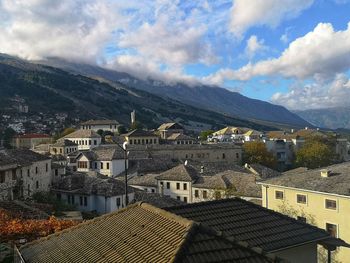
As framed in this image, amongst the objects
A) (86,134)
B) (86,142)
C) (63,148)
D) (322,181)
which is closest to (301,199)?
(322,181)

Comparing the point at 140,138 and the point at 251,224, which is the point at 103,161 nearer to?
the point at 140,138

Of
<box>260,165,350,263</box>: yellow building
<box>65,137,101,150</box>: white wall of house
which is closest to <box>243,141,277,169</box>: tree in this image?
<box>65,137,101,150</box>: white wall of house

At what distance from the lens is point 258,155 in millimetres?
100312

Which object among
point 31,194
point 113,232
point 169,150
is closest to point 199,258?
point 113,232

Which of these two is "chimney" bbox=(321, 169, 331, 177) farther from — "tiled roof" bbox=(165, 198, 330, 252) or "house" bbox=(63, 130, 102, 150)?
"house" bbox=(63, 130, 102, 150)

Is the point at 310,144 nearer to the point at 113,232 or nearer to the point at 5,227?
the point at 5,227

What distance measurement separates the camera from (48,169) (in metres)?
49.4

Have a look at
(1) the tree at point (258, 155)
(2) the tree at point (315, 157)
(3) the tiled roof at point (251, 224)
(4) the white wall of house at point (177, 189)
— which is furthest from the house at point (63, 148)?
(3) the tiled roof at point (251, 224)

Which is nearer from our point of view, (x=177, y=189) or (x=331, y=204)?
(x=331, y=204)

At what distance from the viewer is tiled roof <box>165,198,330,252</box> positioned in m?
12.4

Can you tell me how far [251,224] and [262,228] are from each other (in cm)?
34

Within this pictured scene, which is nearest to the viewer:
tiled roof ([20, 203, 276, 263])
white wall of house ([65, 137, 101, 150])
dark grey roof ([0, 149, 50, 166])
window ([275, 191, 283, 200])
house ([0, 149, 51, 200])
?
tiled roof ([20, 203, 276, 263])

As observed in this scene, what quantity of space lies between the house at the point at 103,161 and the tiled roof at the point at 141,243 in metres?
61.5

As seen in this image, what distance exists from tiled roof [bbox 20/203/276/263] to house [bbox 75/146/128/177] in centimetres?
6153
